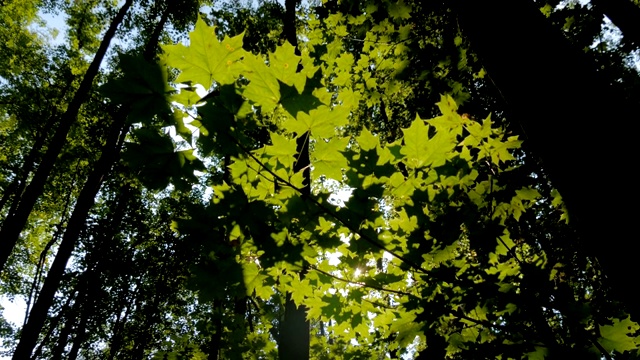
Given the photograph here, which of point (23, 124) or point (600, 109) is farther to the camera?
point (23, 124)

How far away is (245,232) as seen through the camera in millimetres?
1341

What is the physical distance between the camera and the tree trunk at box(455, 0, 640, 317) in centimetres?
82

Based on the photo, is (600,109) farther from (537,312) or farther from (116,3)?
(116,3)

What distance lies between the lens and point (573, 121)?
0.90 meters

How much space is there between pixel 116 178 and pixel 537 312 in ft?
53.1

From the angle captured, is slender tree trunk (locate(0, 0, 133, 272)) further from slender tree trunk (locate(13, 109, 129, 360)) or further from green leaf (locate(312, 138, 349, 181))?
green leaf (locate(312, 138, 349, 181))

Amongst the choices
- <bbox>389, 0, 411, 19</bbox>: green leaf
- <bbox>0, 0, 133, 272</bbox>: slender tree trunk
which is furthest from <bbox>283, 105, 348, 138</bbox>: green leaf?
<bbox>0, 0, 133, 272</bbox>: slender tree trunk

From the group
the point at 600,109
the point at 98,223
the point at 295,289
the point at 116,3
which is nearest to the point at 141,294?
the point at 98,223

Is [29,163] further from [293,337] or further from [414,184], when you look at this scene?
[414,184]

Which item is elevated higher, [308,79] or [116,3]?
[116,3]

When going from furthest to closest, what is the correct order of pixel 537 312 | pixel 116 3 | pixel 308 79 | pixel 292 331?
pixel 116 3 → pixel 292 331 → pixel 537 312 → pixel 308 79

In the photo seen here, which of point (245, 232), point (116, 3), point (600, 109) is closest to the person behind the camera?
point (600, 109)

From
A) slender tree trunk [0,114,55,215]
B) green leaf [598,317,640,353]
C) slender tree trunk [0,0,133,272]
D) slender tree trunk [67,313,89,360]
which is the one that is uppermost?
slender tree trunk [0,114,55,215]

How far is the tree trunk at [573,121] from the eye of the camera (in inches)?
32.4
